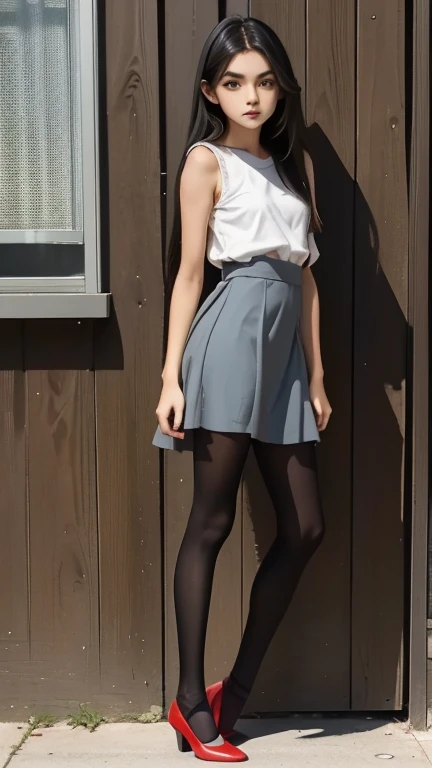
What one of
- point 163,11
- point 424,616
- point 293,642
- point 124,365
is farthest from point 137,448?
point 163,11

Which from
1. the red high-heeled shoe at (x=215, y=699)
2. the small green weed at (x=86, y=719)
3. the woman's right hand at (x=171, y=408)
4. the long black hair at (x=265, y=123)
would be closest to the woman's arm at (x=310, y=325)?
the long black hair at (x=265, y=123)

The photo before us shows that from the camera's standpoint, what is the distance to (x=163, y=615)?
303 cm

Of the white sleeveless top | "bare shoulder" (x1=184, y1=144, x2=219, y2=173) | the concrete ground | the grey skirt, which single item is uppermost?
"bare shoulder" (x1=184, y1=144, x2=219, y2=173)

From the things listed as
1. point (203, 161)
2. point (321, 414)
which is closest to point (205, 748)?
point (321, 414)

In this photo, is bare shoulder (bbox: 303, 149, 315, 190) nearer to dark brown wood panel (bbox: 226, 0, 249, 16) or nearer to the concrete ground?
dark brown wood panel (bbox: 226, 0, 249, 16)

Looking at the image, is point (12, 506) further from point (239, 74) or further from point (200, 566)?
point (239, 74)

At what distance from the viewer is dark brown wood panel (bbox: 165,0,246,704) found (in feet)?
9.44

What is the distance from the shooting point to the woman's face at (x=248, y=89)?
256 cm

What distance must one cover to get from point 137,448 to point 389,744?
43.4 inches

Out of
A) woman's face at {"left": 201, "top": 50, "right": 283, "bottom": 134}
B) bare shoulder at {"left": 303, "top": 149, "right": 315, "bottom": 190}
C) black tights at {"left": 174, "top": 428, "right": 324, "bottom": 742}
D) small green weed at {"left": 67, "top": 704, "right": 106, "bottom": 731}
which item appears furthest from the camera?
small green weed at {"left": 67, "top": 704, "right": 106, "bottom": 731}

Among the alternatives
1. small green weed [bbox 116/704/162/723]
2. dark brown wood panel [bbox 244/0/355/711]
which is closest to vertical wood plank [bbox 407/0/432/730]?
dark brown wood panel [bbox 244/0/355/711]

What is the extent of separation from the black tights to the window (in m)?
0.61

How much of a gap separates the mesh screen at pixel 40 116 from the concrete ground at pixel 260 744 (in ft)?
4.82

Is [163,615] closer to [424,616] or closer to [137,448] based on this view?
[137,448]
